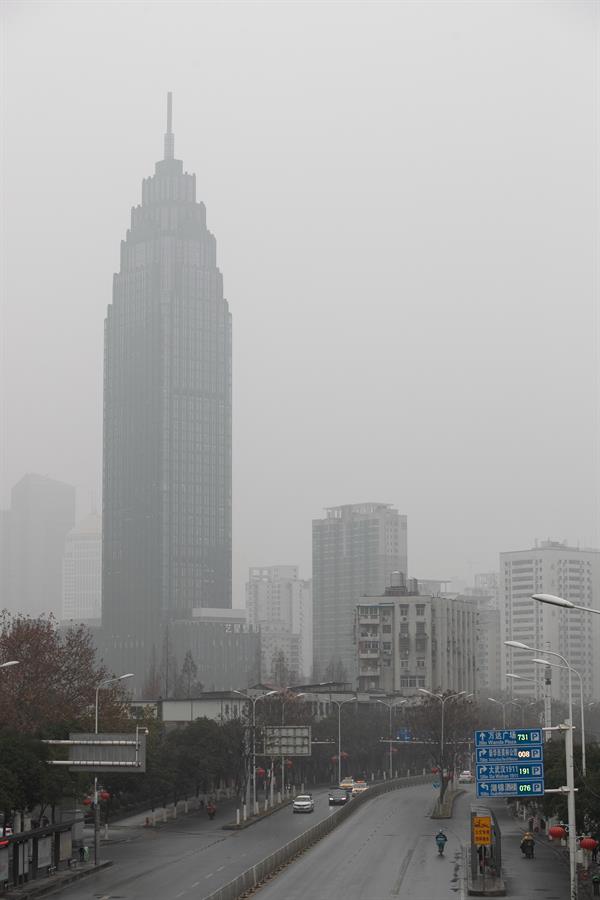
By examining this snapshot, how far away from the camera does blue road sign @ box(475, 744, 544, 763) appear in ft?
166

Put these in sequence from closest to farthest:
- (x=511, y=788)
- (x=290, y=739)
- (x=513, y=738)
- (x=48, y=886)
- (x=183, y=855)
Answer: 1. (x=513, y=738)
2. (x=511, y=788)
3. (x=48, y=886)
4. (x=183, y=855)
5. (x=290, y=739)

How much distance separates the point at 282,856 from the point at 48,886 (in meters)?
11.6

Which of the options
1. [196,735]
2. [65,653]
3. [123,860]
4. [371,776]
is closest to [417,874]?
A: [123,860]

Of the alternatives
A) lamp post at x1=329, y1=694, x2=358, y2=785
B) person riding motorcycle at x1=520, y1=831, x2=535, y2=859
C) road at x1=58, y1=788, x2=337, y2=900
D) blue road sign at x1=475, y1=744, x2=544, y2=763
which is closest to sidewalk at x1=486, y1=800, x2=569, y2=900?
person riding motorcycle at x1=520, y1=831, x2=535, y2=859

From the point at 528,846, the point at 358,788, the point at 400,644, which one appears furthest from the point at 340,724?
the point at 528,846

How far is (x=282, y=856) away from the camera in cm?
6844

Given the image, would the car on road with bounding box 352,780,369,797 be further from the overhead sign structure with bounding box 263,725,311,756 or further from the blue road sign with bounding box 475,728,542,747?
the blue road sign with bounding box 475,728,542,747

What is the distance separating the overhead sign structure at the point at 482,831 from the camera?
63403 mm

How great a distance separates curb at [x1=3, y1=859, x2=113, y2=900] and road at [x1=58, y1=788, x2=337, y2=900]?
670mm

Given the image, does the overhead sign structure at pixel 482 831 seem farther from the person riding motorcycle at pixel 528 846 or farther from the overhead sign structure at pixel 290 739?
the overhead sign structure at pixel 290 739

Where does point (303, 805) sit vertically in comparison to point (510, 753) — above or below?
below

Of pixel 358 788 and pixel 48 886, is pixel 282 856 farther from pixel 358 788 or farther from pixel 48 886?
pixel 358 788

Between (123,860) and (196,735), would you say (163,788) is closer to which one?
(196,735)

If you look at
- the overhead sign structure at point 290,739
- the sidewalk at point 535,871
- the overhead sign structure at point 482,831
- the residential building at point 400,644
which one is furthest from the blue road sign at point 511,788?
the residential building at point 400,644
